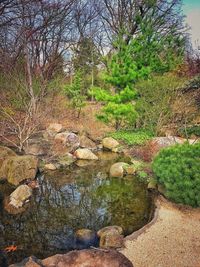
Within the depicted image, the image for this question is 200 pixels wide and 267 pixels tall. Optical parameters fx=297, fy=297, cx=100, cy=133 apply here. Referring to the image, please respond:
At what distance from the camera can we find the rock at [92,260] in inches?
130

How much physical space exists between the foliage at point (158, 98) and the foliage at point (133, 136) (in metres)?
0.50

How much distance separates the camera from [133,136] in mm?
14711

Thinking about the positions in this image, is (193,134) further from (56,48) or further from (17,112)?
(56,48)

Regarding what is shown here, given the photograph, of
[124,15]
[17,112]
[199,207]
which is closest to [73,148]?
[17,112]

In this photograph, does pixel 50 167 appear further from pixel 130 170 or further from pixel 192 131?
pixel 192 131

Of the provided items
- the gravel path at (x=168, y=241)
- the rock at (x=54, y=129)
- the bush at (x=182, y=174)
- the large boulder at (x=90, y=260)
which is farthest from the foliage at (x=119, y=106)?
the large boulder at (x=90, y=260)

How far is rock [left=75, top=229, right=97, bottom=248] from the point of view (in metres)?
6.44

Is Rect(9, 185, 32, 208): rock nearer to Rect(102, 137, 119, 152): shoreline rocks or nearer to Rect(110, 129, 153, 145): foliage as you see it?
Rect(102, 137, 119, 152): shoreline rocks

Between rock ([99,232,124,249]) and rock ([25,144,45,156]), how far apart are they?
689 cm

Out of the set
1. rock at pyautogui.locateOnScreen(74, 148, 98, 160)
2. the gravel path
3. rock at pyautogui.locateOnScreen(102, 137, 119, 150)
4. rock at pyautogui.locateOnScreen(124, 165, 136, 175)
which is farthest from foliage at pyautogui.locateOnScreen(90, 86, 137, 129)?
the gravel path

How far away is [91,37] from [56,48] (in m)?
6.93

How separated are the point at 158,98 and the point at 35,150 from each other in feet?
20.4

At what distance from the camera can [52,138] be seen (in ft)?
48.0

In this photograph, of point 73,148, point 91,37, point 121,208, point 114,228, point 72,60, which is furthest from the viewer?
point 91,37
